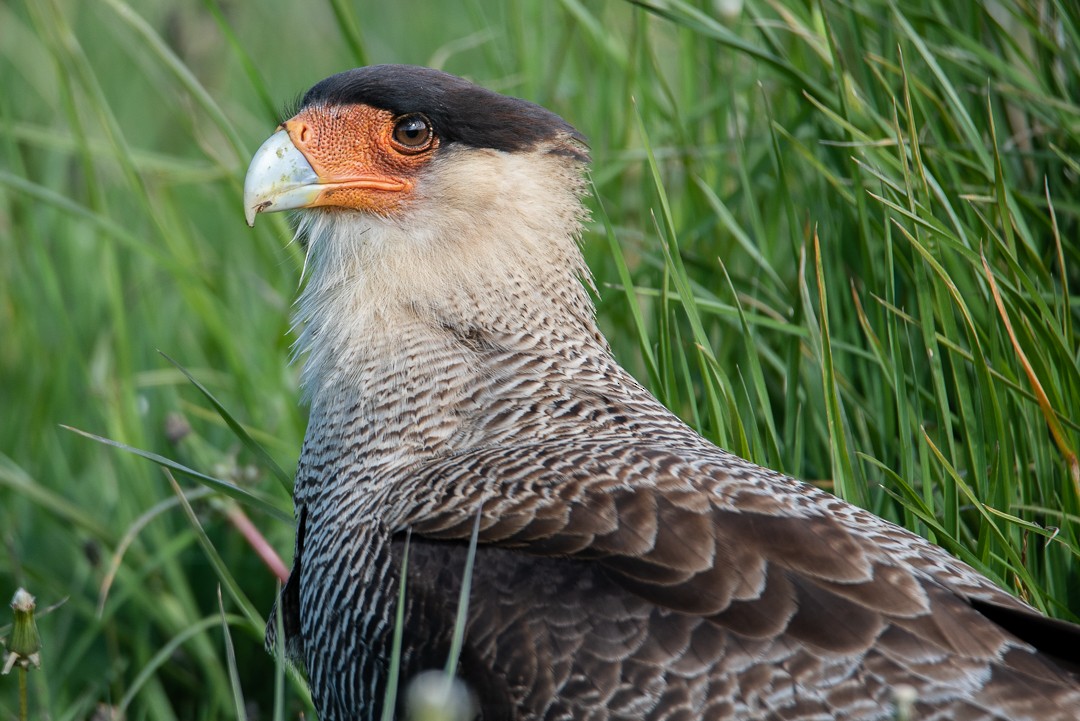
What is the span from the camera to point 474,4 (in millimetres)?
5078

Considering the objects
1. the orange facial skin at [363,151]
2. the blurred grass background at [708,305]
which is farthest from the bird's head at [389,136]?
the blurred grass background at [708,305]

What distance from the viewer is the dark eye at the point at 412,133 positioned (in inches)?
137

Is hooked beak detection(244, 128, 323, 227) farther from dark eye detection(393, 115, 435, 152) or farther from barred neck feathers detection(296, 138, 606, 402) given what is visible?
dark eye detection(393, 115, 435, 152)

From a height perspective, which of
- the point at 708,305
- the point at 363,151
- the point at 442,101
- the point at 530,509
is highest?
the point at 442,101

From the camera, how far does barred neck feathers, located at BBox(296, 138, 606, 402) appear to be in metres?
3.43

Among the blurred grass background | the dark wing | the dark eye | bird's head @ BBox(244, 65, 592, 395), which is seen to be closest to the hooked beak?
bird's head @ BBox(244, 65, 592, 395)

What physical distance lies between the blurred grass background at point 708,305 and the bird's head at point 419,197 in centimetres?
28

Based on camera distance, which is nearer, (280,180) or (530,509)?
(530,509)

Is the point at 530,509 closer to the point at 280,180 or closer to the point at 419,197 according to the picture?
the point at 419,197

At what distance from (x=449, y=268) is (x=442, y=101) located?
443mm

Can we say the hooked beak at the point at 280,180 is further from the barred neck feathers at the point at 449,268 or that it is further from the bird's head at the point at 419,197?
the barred neck feathers at the point at 449,268

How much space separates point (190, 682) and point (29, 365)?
5.32 ft

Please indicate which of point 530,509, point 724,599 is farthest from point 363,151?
point 724,599

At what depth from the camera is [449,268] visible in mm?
3457
